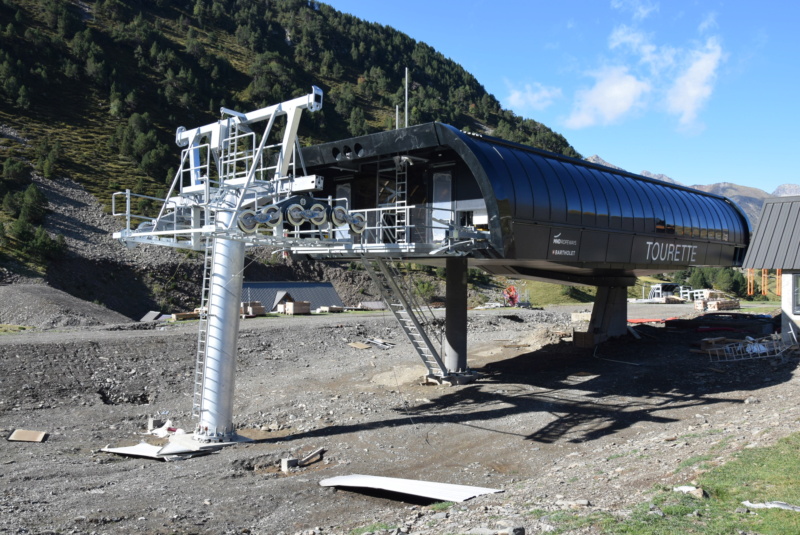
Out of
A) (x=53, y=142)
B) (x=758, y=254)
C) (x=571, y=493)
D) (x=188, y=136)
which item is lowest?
(x=571, y=493)

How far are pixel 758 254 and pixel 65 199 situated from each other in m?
53.9

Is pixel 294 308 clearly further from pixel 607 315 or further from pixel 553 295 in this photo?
pixel 553 295

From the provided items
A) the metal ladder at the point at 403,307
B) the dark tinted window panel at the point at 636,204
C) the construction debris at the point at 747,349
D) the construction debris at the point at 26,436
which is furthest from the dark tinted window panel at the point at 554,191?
the construction debris at the point at 26,436

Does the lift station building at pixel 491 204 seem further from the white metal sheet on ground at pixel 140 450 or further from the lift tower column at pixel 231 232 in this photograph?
the white metal sheet on ground at pixel 140 450

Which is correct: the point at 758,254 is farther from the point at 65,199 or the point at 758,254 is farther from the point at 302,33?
the point at 302,33

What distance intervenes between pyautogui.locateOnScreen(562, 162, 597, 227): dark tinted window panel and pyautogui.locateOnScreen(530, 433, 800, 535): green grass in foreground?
11891 millimetres

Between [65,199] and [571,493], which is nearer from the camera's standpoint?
[571,493]

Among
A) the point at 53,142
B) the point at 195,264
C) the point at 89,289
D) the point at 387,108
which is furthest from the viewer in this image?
the point at 387,108

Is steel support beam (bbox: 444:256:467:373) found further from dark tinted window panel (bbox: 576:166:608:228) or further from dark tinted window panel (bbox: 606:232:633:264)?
dark tinted window panel (bbox: 606:232:633:264)

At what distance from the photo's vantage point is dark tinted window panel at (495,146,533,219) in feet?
60.0

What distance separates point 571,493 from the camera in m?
9.62

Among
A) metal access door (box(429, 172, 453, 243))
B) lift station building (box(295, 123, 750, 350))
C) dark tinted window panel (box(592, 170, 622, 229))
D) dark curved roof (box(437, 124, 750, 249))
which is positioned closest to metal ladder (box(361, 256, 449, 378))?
lift station building (box(295, 123, 750, 350))

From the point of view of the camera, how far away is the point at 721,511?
809 centimetres

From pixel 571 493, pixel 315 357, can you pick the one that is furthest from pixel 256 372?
pixel 571 493
